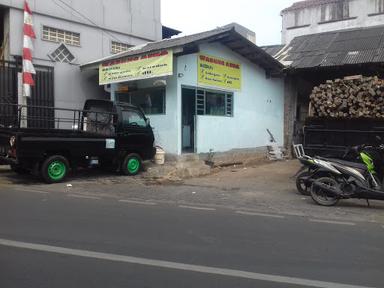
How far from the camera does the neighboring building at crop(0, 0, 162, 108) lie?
53.6ft

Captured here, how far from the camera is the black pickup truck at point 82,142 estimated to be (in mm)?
11320

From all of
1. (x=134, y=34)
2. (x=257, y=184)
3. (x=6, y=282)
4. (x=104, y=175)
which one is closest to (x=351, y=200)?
(x=257, y=184)

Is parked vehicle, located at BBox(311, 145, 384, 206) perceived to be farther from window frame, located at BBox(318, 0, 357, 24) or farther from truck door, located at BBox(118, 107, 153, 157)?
window frame, located at BBox(318, 0, 357, 24)

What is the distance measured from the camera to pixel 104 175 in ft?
45.0

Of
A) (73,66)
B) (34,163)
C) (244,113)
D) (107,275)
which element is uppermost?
(73,66)

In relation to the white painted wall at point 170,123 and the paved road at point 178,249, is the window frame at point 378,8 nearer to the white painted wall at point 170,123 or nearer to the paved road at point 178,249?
the white painted wall at point 170,123

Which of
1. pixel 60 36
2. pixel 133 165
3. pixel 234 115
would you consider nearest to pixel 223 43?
pixel 234 115

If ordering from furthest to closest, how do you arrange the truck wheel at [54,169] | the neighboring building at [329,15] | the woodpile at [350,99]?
the neighboring building at [329,15] < the woodpile at [350,99] < the truck wheel at [54,169]

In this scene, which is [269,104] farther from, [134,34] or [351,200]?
[351,200]

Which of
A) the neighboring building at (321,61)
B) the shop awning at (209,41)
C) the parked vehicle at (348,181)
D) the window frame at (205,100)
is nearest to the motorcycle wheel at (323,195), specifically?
the parked vehicle at (348,181)

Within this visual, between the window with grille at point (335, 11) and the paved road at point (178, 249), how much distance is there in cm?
3694

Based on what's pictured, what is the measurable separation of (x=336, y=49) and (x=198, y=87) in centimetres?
667

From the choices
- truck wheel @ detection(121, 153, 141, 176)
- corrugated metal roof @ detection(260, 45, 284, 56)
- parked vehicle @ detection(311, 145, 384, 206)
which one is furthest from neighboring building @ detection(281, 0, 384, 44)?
parked vehicle @ detection(311, 145, 384, 206)

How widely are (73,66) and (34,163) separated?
7.17 m
